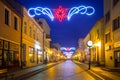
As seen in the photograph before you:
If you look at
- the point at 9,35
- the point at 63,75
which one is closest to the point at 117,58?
the point at 63,75

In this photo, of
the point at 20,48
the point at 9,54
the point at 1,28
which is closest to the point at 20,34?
the point at 20,48

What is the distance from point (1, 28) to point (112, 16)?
1745 centimetres

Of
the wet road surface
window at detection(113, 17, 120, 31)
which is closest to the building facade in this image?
window at detection(113, 17, 120, 31)

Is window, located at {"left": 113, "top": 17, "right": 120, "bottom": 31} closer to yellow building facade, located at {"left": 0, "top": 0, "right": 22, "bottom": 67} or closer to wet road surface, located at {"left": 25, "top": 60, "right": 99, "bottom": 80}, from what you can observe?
wet road surface, located at {"left": 25, "top": 60, "right": 99, "bottom": 80}

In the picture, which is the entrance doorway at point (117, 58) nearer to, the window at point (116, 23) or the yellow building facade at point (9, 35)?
the window at point (116, 23)

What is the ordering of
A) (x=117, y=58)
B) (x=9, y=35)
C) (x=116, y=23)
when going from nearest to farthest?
(x=9, y=35) → (x=117, y=58) → (x=116, y=23)

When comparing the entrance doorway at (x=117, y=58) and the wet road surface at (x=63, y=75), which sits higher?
the entrance doorway at (x=117, y=58)

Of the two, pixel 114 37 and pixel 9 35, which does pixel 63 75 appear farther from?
pixel 114 37

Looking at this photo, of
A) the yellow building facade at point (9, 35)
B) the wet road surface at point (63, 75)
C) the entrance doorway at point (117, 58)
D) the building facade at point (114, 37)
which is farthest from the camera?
the entrance doorway at point (117, 58)

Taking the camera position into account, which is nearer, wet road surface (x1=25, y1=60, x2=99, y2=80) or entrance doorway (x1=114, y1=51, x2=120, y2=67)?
wet road surface (x1=25, y1=60, x2=99, y2=80)

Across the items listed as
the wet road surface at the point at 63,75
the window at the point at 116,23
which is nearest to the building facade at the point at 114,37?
the window at the point at 116,23

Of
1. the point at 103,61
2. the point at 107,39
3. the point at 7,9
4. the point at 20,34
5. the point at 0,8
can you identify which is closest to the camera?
the point at 0,8

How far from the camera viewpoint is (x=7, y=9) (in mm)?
29906

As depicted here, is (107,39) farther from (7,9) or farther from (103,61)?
(7,9)
